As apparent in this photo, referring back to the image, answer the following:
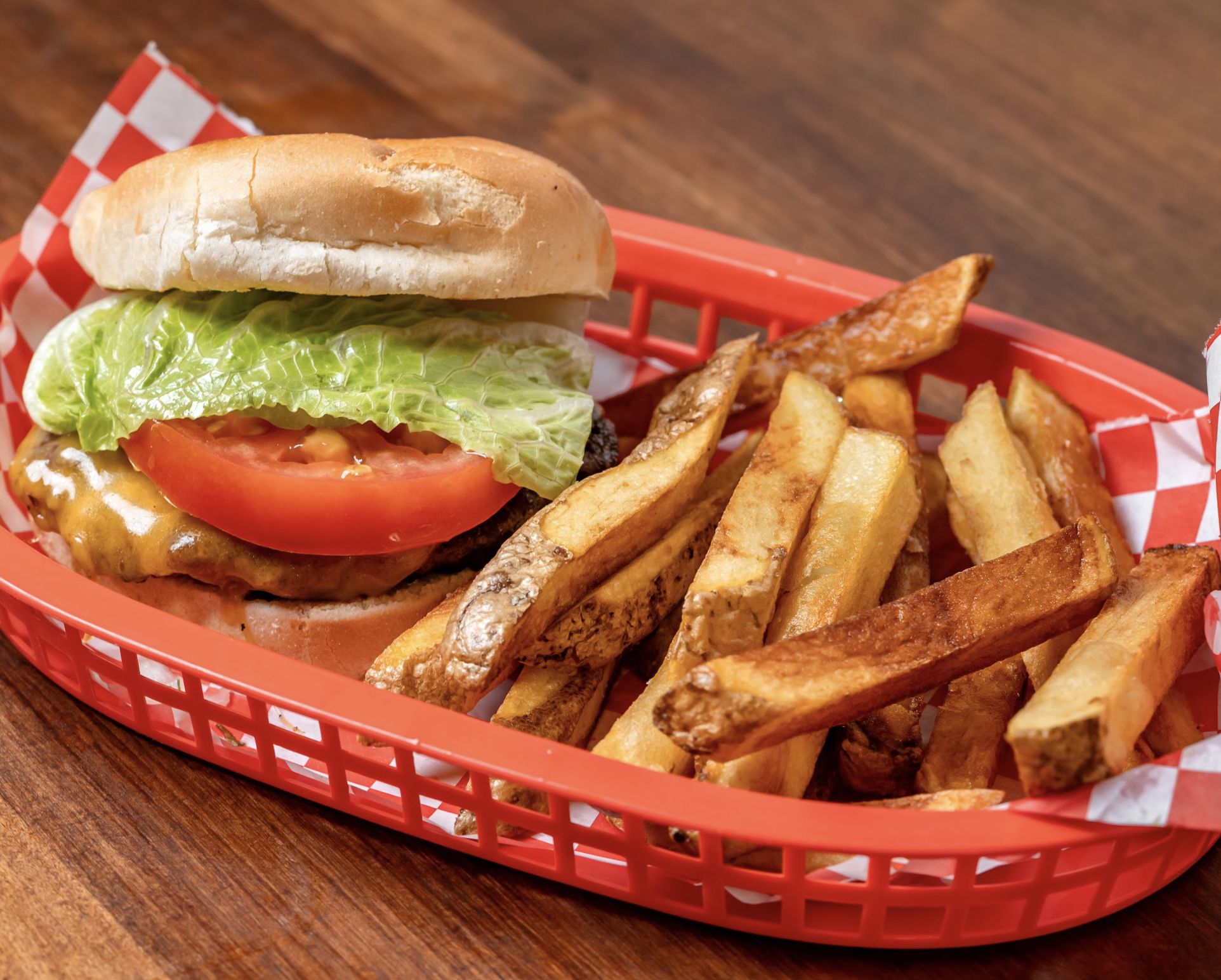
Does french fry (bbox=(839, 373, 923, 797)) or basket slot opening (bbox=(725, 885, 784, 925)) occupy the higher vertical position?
french fry (bbox=(839, 373, 923, 797))

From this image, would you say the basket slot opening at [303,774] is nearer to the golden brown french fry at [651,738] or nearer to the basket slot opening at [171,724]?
the basket slot opening at [171,724]

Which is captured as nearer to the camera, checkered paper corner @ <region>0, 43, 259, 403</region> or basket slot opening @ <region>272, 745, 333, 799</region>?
basket slot opening @ <region>272, 745, 333, 799</region>

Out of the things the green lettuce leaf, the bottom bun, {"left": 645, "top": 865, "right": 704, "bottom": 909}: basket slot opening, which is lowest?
{"left": 645, "top": 865, "right": 704, "bottom": 909}: basket slot opening

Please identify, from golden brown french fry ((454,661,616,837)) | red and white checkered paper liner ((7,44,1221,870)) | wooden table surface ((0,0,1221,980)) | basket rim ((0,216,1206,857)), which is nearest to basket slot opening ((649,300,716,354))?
red and white checkered paper liner ((7,44,1221,870))

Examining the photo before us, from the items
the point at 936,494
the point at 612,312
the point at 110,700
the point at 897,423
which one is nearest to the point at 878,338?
the point at 897,423

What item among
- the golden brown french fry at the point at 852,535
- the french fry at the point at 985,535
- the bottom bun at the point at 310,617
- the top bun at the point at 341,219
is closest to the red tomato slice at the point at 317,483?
the bottom bun at the point at 310,617

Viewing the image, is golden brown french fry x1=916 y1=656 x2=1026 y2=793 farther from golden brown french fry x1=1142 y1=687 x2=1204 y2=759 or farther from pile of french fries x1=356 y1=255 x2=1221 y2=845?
golden brown french fry x1=1142 y1=687 x2=1204 y2=759

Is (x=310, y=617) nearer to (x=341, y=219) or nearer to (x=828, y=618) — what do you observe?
(x=341, y=219)

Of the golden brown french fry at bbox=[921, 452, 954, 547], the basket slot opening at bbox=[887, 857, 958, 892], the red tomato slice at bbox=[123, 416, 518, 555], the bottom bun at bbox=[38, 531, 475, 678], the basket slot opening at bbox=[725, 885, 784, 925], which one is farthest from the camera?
the golden brown french fry at bbox=[921, 452, 954, 547]
